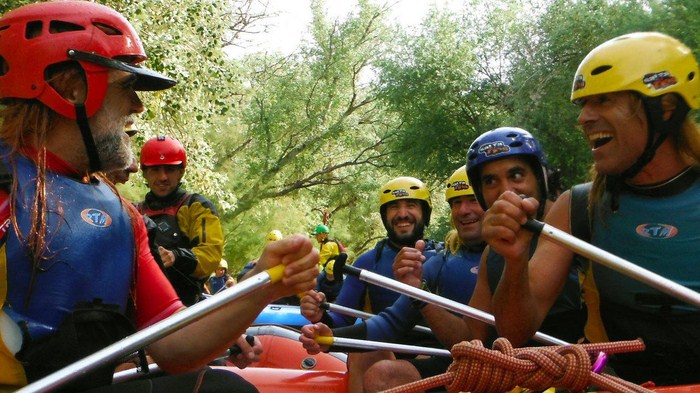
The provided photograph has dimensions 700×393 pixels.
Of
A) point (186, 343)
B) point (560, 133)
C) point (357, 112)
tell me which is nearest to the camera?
point (186, 343)

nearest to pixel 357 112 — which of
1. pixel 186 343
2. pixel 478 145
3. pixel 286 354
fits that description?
pixel 286 354

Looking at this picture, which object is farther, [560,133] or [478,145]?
[560,133]

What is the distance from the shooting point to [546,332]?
4559 mm

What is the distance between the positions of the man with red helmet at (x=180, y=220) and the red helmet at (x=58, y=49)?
13.0 feet

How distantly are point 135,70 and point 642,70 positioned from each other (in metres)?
2.13

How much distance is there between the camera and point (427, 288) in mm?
5793

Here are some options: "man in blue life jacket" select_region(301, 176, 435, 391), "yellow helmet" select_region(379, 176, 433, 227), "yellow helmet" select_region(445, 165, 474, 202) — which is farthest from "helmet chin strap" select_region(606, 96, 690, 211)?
"yellow helmet" select_region(379, 176, 433, 227)

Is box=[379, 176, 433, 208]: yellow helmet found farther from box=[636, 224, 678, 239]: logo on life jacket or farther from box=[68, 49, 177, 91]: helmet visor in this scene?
box=[68, 49, 177, 91]: helmet visor

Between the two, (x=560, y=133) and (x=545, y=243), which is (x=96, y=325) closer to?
(x=545, y=243)

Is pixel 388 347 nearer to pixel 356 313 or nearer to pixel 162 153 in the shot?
pixel 356 313

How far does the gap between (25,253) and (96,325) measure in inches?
12.3

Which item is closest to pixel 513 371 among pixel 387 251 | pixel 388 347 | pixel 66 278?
pixel 66 278

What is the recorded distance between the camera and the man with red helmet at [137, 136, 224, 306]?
23.5 feet

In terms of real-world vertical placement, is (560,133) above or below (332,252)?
above
